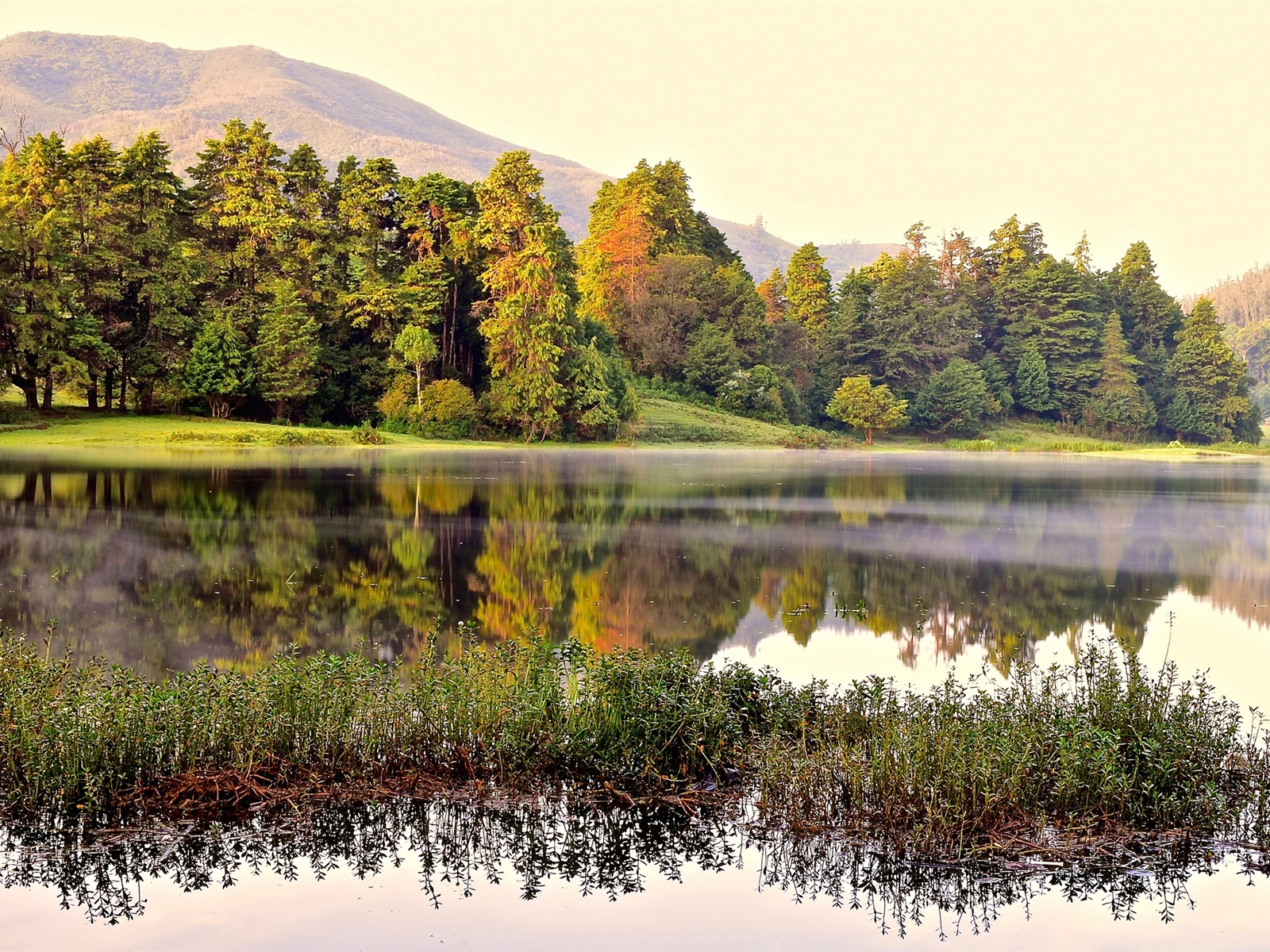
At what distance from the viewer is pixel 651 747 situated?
722 centimetres

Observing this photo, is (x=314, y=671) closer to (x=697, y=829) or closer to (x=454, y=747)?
(x=454, y=747)

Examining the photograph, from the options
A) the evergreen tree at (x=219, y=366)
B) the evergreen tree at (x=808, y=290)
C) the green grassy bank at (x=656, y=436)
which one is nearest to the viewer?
the green grassy bank at (x=656, y=436)

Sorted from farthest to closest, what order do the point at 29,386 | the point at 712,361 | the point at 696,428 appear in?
the point at 712,361 < the point at 696,428 < the point at 29,386

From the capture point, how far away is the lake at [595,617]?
567 cm

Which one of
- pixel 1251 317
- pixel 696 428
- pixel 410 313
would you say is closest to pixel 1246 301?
pixel 1251 317

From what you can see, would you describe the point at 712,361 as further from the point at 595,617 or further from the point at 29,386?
the point at 595,617

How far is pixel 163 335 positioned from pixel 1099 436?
66513mm

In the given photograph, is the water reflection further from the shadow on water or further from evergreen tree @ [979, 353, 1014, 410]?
evergreen tree @ [979, 353, 1014, 410]

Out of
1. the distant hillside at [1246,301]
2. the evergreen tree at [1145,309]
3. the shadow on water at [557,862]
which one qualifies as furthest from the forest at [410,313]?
the distant hillside at [1246,301]

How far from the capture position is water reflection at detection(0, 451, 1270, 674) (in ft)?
40.3

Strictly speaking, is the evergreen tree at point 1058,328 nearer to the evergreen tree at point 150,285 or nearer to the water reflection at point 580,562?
the water reflection at point 580,562

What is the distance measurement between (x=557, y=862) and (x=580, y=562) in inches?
430

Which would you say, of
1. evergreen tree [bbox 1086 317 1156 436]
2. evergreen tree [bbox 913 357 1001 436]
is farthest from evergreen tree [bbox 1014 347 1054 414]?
evergreen tree [bbox 913 357 1001 436]

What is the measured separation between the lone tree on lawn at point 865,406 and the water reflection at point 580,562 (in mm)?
45719
